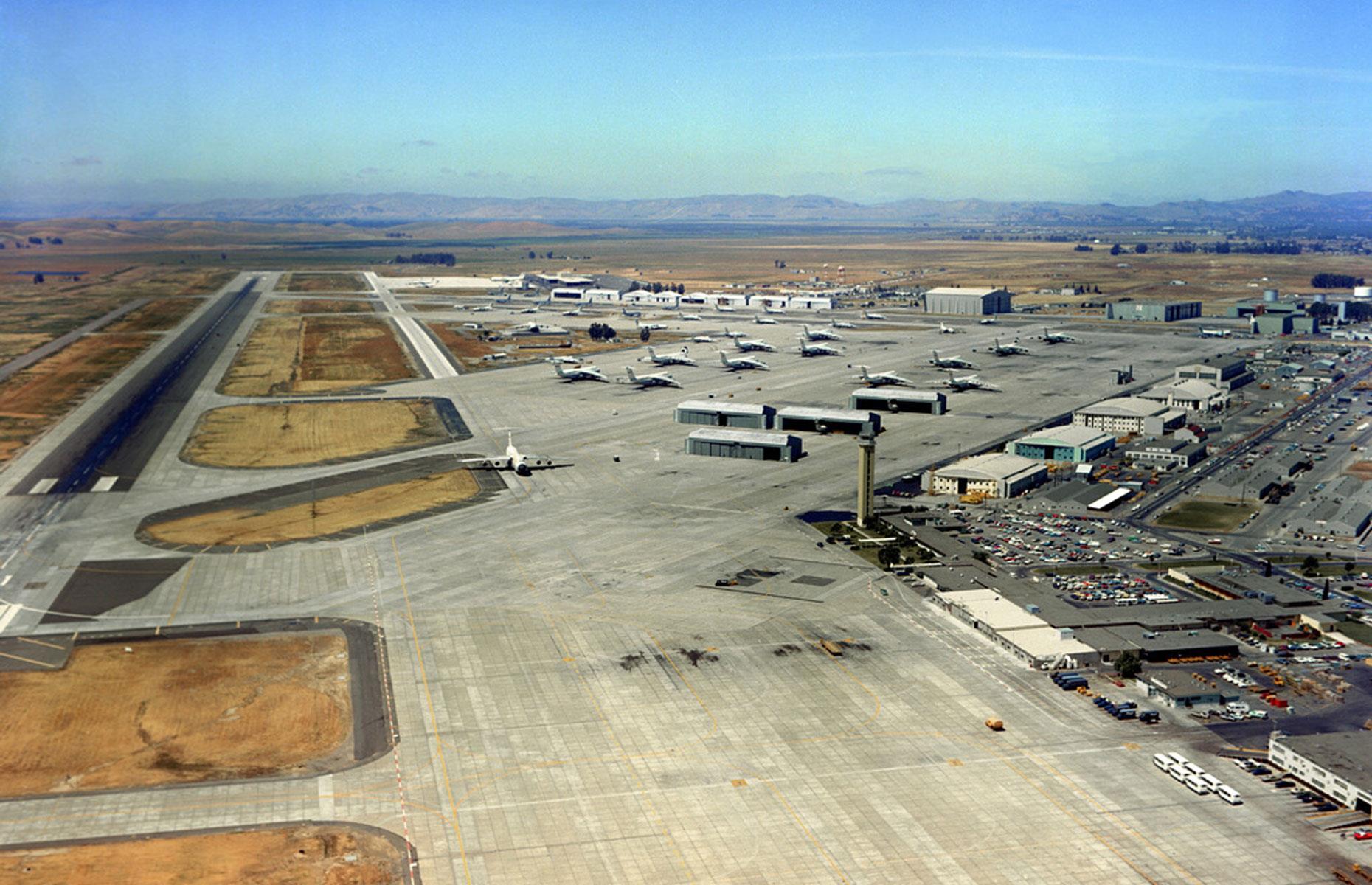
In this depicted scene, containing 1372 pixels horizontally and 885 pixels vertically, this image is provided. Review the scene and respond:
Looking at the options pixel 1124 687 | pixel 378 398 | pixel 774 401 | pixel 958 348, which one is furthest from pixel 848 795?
pixel 958 348

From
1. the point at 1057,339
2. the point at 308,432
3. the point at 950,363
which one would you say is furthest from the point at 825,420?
the point at 1057,339

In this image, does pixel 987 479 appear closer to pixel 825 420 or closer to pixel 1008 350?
pixel 825 420

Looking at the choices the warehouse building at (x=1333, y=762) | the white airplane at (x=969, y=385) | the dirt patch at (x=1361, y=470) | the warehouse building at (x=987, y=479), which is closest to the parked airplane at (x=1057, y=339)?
the white airplane at (x=969, y=385)

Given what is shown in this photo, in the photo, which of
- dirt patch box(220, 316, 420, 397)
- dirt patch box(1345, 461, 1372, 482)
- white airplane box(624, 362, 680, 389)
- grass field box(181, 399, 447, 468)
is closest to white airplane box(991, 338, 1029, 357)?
white airplane box(624, 362, 680, 389)

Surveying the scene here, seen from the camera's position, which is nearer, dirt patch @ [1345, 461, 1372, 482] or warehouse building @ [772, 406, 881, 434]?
dirt patch @ [1345, 461, 1372, 482]

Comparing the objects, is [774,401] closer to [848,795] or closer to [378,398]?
[378,398]

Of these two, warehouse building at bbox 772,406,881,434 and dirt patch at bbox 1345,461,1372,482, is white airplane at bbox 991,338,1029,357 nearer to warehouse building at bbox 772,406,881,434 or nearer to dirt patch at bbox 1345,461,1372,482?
warehouse building at bbox 772,406,881,434
